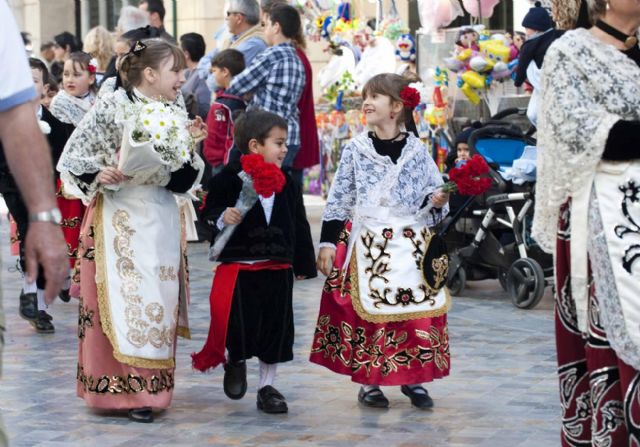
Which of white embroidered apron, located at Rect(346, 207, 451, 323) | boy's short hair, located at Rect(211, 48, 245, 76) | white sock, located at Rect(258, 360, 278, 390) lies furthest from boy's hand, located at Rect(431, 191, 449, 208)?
boy's short hair, located at Rect(211, 48, 245, 76)

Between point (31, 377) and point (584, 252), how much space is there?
12.3ft

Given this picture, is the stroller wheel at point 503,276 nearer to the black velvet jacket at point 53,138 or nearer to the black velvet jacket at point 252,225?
the black velvet jacket at point 53,138

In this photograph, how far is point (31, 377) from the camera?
775 centimetres

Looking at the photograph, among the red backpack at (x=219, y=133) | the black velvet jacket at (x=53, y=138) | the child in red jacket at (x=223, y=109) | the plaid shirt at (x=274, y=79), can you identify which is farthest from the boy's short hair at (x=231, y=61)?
the black velvet jacket at (x=53, y=138)

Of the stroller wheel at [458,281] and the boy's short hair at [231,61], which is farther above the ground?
the boy's short hair at [231,61]

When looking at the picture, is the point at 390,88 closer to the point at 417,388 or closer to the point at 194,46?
the point at 417,388

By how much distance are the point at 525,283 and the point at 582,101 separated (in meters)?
5.03

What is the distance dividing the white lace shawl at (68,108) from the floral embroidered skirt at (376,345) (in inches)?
125

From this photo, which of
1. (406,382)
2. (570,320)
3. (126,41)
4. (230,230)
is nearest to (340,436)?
(406,382)

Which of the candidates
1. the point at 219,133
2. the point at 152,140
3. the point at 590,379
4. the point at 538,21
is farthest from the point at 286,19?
the point at 590,379

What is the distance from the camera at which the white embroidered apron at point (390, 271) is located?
6.81 m

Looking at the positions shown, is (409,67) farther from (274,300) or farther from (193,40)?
(274,300)

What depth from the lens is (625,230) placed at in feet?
15.7

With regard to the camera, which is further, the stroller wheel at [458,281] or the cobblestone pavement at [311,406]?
the stroller wheel at [458,281]
